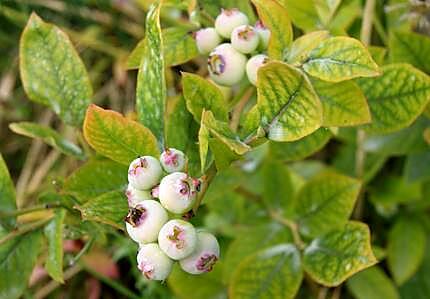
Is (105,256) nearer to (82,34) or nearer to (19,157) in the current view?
(19,157)

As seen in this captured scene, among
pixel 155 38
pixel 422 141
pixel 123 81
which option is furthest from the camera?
Result: pixel 123 81

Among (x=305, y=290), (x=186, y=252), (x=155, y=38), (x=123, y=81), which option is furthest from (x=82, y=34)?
(x=186, y=252)

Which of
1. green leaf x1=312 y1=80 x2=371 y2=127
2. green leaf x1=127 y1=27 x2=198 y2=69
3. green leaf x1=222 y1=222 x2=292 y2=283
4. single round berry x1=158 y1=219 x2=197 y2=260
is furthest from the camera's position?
green leaf x1=222 y1=222 x2=292 y2=283

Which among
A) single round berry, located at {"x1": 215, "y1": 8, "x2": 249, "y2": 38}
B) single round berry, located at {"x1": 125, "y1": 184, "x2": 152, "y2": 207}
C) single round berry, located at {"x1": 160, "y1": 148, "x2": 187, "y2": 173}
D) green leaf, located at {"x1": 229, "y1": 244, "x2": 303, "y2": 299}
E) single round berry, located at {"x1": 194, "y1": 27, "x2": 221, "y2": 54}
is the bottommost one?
green leaf, located at {"x1": 229, "y1": 244, "x2": 303, "y2": 299}

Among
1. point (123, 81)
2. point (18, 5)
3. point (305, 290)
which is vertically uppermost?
point (18, 5)

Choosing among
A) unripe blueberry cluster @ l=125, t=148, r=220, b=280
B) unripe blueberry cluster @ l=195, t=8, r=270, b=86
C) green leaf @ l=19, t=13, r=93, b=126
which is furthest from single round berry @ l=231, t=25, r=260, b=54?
green leaf @ l=19, t=13, r=93, b=126

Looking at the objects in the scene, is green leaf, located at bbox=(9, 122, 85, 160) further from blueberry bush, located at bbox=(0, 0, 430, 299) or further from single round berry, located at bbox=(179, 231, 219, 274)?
single round berry, located at bbox=(179, 231, 219, 274)

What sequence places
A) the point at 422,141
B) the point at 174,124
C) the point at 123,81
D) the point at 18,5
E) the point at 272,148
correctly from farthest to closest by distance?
1. the point at 123,81
2. the point at 18,5
3. the point at 422,141
4. the point at 272,148
5. the point at 174,124

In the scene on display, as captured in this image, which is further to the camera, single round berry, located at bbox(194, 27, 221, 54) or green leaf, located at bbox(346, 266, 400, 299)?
green leaf, located at bbox(346, 266, 400, 299)

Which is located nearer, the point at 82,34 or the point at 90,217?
the point at 90,217
